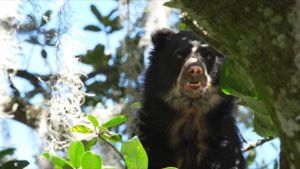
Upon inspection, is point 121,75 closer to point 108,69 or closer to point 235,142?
point 108,69

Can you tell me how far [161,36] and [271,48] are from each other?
11.1 feet

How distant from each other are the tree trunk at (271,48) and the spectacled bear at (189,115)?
2.34m

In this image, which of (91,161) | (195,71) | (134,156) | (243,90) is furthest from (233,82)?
(195,71)

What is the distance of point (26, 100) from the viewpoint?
16.6 feet

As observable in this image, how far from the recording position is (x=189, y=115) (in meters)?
4.67

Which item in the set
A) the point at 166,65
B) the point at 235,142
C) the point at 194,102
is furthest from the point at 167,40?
the point at 235,142

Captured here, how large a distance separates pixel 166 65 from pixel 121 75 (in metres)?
0.39

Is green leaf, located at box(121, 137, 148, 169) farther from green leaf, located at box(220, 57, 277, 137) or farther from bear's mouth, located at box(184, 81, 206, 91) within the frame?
bear's mouth, located at box(184, 81, 206, 91)

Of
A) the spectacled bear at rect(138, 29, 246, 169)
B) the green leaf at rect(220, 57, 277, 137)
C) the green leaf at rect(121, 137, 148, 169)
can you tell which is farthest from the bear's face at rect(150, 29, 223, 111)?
the green leaf at rect(121, 137, 148, 169)

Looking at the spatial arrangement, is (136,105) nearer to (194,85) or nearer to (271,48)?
(194,85)

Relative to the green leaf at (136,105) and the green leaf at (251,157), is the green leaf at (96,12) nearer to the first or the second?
the green leaf at (136,105)

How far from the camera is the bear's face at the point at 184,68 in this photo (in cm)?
434

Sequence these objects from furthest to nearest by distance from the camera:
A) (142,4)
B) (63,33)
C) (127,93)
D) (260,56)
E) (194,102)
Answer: (142,4) → (127,93) → (194,102) → (63,33) → (260,56)

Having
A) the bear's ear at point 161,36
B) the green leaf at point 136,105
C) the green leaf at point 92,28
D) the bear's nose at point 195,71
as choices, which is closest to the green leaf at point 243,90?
the bear's nose at point 195,71
